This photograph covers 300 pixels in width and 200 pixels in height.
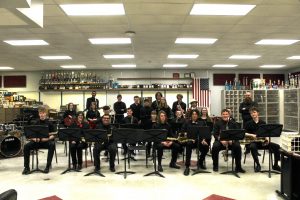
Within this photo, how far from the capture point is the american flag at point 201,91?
44.5 ft

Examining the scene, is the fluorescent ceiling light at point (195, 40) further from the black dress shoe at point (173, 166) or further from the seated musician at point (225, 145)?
the black dress shoe at point (173, 166)

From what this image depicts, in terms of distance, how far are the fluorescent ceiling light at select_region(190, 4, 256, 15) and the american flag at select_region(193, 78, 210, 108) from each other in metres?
8.53

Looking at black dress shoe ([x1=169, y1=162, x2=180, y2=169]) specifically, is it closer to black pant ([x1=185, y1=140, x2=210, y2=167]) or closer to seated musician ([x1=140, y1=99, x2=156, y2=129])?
black pant ([x1=185, y1=140, x2=210, y2=167])

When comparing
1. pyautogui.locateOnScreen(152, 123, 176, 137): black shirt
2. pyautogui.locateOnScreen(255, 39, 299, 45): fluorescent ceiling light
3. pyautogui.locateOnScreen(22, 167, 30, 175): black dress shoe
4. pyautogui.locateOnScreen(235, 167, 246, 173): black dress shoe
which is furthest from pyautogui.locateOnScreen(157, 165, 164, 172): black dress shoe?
pyautogui.locateOnScreen(255, 39, 299, 45): fluorescent ceiling light

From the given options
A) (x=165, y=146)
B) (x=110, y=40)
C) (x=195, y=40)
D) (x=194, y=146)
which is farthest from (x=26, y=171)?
(x=195, y=40)

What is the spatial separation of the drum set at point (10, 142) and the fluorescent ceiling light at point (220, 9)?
18.0ft

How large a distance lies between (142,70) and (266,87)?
610 cm

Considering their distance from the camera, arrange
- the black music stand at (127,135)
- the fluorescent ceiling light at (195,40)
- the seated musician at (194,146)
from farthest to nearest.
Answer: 1. the fluorescent ceiling light at (195,40)
2. the seated musician at (194,146)
3. the black music stand at (127,135)

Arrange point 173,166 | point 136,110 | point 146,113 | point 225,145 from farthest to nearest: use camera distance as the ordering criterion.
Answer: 1. point 136,110
2. point 146,113
3. point 173,166
4. point 225,145

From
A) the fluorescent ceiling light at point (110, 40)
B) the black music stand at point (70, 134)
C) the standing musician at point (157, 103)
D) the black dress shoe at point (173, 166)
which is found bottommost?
the black dress shoe at point (173, 166)

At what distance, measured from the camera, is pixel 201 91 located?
44.9 ft

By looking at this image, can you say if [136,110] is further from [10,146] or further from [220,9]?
[220,9]

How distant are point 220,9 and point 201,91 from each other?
29.2 feet

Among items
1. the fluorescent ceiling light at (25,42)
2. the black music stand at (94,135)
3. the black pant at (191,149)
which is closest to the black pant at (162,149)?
the black pant at (191,149)
